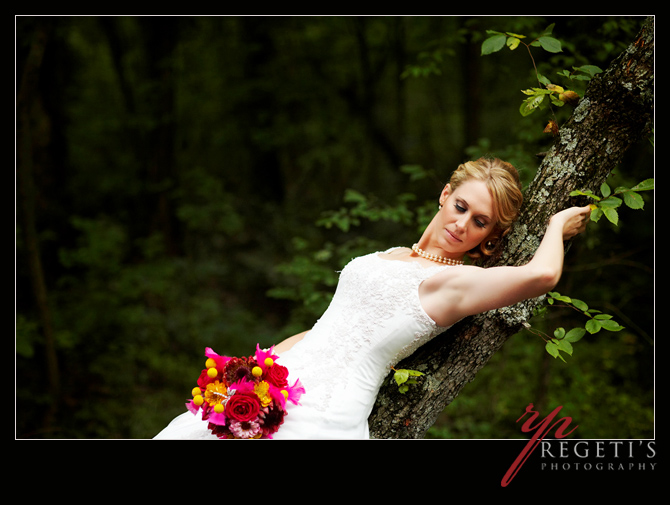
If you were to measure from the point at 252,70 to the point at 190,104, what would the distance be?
136 centimetres

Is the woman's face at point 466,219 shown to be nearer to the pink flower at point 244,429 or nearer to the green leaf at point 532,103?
the green leaf at point 532,103

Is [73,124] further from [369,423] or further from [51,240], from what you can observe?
[369,423]

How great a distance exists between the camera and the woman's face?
2.52 meters

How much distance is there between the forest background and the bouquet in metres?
2.65

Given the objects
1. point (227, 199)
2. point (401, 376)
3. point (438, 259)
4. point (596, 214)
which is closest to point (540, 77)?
point (596, 214)

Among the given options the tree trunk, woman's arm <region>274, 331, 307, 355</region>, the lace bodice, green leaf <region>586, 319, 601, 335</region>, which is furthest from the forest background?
green leaf <region>586, 319, 601, 335</region>

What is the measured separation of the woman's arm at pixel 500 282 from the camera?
211 centimetres

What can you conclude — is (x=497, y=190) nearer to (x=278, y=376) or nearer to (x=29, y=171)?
(x=278, y=376)

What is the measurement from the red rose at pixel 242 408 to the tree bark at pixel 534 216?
0.68m

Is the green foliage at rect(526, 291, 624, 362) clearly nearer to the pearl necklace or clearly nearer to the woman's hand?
the woman's hand

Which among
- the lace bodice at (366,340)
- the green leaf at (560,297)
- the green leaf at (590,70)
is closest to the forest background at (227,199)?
the green leaf at (590,70)

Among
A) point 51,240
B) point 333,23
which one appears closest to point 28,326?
point 51,240

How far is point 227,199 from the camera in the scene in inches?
376

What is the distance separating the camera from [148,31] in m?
8.91
